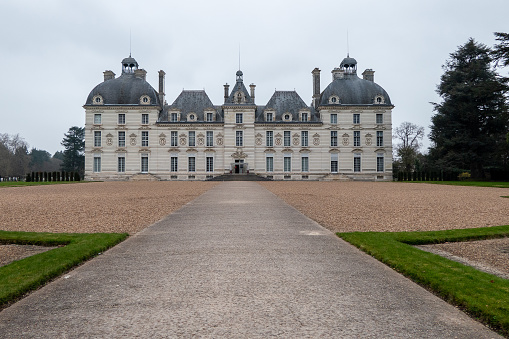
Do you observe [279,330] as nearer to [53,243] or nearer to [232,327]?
[232,327]

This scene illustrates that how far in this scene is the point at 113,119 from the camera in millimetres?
49500

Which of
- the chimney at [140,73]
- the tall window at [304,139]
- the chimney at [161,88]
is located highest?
the chimney at [140,73]

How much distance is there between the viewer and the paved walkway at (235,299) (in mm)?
3084

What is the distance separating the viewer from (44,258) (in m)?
5.40

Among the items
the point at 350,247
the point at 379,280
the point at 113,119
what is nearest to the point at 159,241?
the point at 350,247

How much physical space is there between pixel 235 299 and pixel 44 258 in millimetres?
3165

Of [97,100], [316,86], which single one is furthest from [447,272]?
[97,100]

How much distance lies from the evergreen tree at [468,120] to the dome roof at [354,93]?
7.76 meters

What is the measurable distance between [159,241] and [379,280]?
12.8 ft

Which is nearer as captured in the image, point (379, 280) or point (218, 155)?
point (379, 280)

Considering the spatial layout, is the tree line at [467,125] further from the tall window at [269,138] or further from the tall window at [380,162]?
the tall window at [269,138]

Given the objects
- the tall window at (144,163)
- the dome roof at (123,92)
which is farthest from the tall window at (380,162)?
the tall window at (144,163)

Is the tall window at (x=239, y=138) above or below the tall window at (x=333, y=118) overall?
below

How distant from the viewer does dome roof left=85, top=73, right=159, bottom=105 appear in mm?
49688
